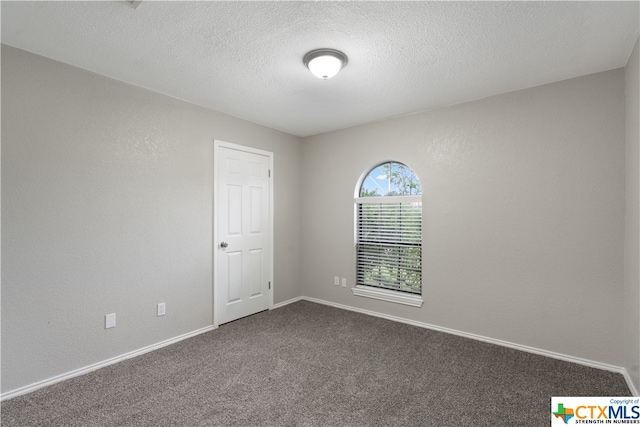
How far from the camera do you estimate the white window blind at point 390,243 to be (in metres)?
3.52

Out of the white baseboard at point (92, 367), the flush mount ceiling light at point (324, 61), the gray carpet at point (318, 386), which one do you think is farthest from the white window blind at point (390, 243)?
the white baseboard at point (92, 367)

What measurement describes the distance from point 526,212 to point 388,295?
1.73 meters

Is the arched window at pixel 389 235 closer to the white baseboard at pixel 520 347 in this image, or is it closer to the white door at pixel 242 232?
the white baseboard at pixel 520 347

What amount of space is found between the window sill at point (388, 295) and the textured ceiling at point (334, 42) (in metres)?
2.21

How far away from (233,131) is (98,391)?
2734 mm

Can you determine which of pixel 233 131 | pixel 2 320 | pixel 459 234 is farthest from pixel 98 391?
pixel 459 234

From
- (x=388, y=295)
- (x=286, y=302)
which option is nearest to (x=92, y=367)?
(x=286, y=302)

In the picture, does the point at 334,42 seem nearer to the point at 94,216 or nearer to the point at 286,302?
the point at 94,216

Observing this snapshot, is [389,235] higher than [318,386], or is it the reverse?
[389,235]

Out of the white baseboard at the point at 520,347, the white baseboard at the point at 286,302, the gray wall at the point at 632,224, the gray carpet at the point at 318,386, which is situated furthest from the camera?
the white baseboard at the point at 286,302

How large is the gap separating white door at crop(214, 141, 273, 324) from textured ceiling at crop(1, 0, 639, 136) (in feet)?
3.06

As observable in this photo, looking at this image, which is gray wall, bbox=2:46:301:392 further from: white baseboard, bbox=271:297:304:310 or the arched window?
the arched window

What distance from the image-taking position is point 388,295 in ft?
12.0

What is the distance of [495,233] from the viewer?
2928 millimetres
